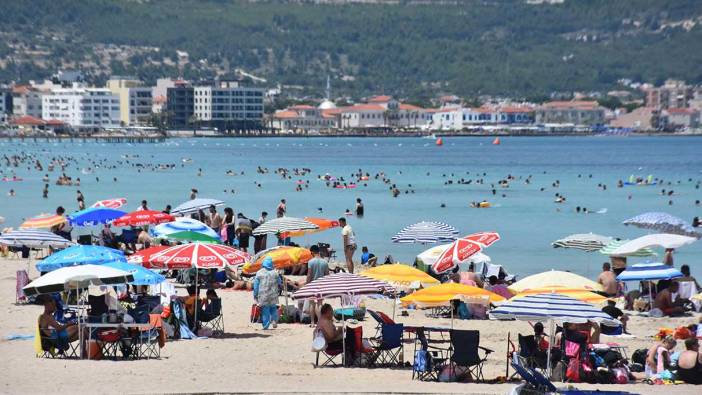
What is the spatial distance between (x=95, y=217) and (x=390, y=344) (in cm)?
1198

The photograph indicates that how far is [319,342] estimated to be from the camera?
51.6ft

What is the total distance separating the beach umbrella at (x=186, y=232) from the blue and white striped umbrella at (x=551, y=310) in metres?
8.92

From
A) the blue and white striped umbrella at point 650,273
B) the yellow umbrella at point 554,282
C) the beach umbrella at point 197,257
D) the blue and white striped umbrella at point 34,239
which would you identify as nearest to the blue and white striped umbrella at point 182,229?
the blue and white striped umbrella at point 34,239

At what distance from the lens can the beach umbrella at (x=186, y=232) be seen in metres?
22.8

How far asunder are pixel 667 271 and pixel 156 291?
762cm

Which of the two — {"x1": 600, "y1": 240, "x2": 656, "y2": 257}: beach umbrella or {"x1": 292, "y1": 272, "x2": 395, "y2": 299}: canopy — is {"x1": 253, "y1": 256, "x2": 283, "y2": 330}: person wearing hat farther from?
{"x1": 600, "y1": 240, "x2": 656, "y2": 257}: beach umbrella

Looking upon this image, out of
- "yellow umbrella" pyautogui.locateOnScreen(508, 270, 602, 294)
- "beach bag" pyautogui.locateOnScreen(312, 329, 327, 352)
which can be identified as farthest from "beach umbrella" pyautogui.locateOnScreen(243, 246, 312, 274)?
"beach bag" pyautogui.locateOnScreen(312, 329, 327, 352)

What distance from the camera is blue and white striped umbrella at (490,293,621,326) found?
47.6 feet

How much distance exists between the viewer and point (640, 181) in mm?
73688

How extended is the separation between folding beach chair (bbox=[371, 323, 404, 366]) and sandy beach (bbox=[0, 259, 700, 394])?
0.26m

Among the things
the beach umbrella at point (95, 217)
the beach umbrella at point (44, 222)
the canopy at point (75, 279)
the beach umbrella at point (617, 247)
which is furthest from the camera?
the beach umbrella at point (95, 217)

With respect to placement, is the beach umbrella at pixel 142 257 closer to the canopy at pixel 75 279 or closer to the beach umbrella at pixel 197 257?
the beach umbrella at pixel 197 257

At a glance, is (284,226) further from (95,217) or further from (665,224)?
(665,224)

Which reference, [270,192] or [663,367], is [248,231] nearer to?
[663,367]
